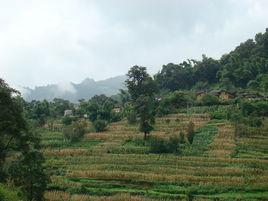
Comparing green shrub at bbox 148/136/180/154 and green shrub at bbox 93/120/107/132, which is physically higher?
green shrub at bbox 93/120/107/132

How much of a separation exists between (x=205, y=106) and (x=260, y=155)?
93.3 ft

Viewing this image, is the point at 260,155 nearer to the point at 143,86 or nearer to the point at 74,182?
the point at 74,182

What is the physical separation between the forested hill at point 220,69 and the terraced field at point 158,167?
33657mm

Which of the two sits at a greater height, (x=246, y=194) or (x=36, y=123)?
(x=36, y=123)

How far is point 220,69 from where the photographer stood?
9981 cm

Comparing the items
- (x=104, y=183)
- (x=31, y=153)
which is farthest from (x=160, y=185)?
(x=31, y=153)

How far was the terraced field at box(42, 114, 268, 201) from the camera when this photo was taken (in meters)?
34.4

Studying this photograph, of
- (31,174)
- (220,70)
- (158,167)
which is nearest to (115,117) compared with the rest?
(158,167)

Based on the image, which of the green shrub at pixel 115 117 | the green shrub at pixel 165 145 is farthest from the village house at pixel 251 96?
the green shrub at pixel 165 145

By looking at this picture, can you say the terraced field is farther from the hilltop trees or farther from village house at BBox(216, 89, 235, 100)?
village house at BBox(216, 89, 235, 100)

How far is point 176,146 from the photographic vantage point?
1890 inches

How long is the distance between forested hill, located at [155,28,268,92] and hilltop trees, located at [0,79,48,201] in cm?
6708

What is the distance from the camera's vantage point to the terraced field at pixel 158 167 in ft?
113

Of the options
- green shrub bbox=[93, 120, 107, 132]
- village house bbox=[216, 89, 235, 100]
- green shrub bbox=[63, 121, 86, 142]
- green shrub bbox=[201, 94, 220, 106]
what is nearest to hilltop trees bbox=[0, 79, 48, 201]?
green shrub bbox=[63, 121, 86, 142]
